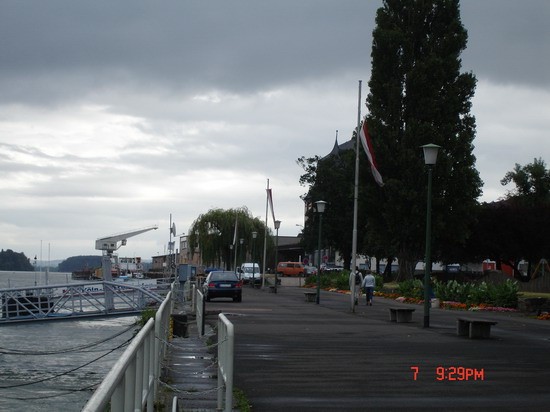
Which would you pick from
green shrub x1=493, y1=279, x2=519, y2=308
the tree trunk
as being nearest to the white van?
the tree trunk

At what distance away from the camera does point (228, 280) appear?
1818 inches

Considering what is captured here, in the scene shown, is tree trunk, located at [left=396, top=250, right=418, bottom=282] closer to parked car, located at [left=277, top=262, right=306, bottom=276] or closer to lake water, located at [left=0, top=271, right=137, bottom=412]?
lake water, located at [left=0, top=271, right=137, bottom=412]

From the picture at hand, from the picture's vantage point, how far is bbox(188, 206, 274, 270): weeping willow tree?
339 feet

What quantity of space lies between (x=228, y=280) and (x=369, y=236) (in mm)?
19522

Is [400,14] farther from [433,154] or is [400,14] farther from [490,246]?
[433,154]

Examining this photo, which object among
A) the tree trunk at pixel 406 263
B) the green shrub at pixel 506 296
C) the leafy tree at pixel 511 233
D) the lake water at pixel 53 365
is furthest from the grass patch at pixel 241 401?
the leafy tree at pixel 511 233

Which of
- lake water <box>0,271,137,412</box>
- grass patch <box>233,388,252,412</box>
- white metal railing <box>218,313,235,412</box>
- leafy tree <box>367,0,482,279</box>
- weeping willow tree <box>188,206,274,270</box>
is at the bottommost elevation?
lake water <box>0,271,137,412</box>

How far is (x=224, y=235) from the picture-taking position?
104062 millimetres

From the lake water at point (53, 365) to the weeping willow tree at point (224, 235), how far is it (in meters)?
51.9

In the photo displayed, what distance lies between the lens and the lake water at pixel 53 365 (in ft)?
75.9

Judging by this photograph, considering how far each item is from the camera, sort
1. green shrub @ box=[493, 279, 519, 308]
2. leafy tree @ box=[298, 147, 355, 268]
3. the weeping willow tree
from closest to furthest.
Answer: green shrub @ box=[493, 279, 519, 308], leafy tree @ box=[298, 147, 355, 268], the weeping willow tree

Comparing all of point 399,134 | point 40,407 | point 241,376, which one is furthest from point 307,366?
point 399,134

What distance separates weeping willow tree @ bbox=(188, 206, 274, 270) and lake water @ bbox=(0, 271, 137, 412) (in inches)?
2045

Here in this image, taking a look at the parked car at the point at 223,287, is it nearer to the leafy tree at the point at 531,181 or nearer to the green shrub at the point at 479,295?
the green shrub at the point at 479,295
